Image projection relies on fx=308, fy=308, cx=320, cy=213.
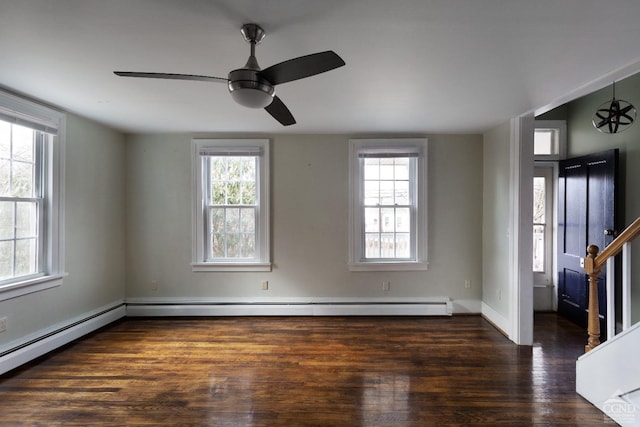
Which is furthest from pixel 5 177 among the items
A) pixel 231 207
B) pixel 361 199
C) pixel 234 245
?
pixel 361 199

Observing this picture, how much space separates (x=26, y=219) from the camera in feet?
9.22

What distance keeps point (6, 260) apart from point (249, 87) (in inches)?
108

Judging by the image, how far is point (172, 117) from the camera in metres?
3.26

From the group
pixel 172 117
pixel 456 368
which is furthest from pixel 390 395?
pixel 172 117

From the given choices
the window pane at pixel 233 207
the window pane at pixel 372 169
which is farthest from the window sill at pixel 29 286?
the window pane at pixel 372 169

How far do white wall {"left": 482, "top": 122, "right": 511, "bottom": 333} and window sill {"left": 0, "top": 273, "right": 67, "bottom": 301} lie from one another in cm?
456

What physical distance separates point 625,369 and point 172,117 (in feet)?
13.9

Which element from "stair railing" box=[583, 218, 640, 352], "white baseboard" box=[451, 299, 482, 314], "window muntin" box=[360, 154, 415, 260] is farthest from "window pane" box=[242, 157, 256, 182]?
"stair railing" box=[583, 218, 640, 352]

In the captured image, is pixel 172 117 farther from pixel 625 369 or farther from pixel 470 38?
pixel 625 369

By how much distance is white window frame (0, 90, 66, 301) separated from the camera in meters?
2.78

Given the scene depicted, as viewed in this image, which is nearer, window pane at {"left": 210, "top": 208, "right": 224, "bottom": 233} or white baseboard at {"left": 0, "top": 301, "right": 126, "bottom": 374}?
white baseboard at {"left": 0, "top": 301, "right": 126, "bottom": 374}

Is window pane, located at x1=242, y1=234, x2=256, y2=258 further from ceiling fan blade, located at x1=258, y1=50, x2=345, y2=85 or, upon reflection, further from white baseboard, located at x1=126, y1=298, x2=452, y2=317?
ceiling fan blade, located at x1=258, y1=50, x2=345, y2=85

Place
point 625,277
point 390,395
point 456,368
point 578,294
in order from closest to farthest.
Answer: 1. point 625,277
2. point 390,395
3. point 456,368
4. point 578,294

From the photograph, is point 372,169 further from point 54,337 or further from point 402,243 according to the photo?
point 54,337
